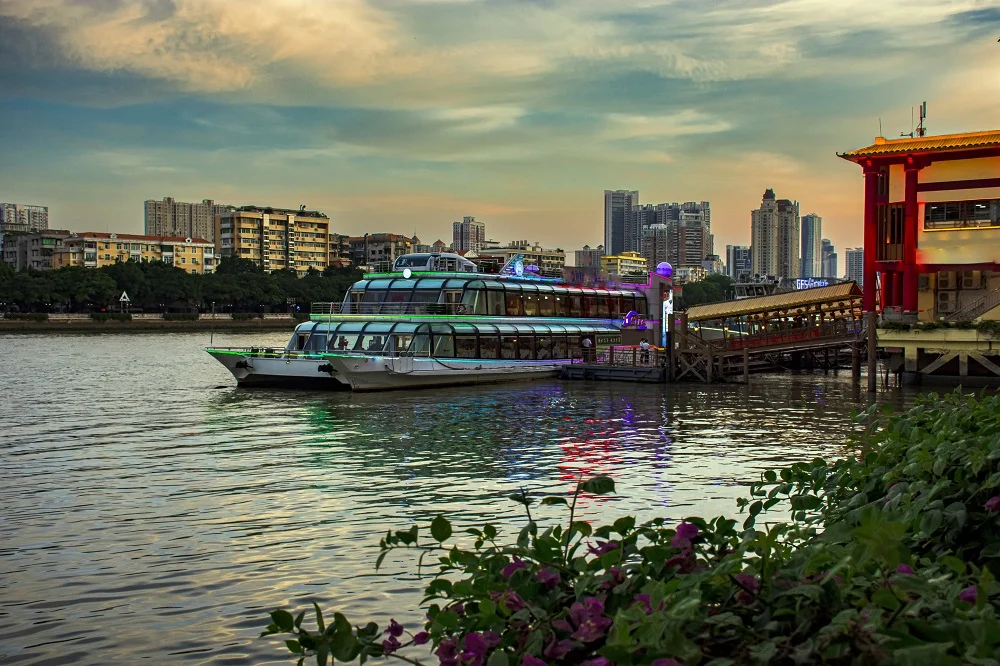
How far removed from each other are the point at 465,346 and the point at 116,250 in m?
166

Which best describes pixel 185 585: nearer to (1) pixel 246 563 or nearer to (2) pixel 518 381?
(1) pixel 246 563

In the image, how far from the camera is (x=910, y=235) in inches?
1634

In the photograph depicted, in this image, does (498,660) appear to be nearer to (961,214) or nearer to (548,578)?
(548,578)

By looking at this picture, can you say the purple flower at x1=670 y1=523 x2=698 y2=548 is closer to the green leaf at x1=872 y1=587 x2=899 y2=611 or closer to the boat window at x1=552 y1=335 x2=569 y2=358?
the green leaf at x1=872 y1=587 x2=899 y2=611

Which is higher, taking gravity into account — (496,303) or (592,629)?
(496,303)

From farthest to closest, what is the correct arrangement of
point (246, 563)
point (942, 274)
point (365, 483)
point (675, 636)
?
point (942, 274) < point (365, 483) < point (246, 563) < point (675, 636)

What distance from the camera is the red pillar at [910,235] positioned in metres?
41.4

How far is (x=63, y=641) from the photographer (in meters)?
10.3

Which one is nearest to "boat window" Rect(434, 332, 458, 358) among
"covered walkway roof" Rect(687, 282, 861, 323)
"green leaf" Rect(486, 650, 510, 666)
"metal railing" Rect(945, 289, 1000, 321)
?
"covered walkway roof" Rect(687, 282, 861, 323)

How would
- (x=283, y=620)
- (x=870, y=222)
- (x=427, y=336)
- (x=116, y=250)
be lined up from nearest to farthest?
(x=283, y=620), (x=427, y=336), (x=870, y=222), (x=116, y=250)

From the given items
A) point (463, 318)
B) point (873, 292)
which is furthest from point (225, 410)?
point (873, 292)

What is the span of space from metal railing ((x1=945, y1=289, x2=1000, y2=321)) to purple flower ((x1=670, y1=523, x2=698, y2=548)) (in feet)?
118

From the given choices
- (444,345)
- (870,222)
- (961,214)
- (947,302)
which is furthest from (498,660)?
(870,222)

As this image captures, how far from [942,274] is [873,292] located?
293 centimetres
